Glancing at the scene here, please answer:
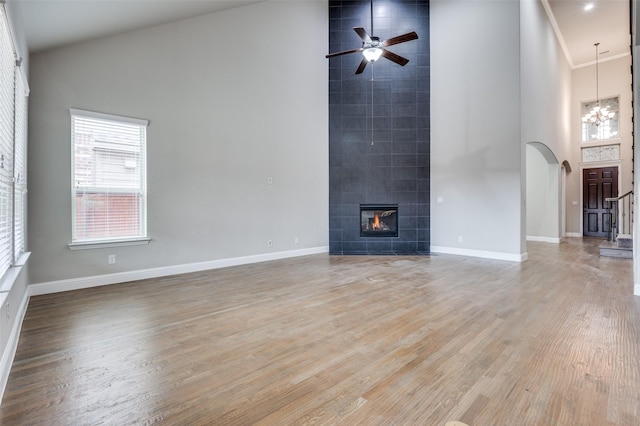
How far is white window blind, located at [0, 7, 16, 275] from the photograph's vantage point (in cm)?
218

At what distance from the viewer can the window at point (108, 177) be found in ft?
13.0

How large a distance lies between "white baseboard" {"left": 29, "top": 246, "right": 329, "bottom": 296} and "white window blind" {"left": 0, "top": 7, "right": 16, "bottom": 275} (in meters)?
1.48

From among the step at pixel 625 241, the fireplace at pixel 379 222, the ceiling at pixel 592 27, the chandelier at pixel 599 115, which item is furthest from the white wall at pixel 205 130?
the chandelier at pixel 599 115

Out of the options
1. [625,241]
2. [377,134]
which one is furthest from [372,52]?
[625,241]

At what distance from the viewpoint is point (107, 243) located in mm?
4137

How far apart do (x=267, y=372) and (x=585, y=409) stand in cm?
173

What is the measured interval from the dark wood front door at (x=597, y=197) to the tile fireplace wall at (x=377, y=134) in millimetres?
6272

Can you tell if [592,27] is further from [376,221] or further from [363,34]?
[363,34]

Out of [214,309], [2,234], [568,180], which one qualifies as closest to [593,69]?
[568,180]

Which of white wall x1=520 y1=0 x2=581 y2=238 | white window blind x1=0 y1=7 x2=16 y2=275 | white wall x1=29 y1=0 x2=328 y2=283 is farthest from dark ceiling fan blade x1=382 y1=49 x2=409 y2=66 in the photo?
white window blind x1=0 y1=7 x2=16 y2=275

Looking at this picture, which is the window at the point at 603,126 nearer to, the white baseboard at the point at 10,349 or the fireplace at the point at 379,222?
the fireplace at the point at 379,222

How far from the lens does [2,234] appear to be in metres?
2.24

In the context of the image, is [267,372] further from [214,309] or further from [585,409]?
[585,409]

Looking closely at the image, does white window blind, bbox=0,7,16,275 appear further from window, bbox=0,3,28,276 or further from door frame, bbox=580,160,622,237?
door frame, bbox=580,160,622,237
